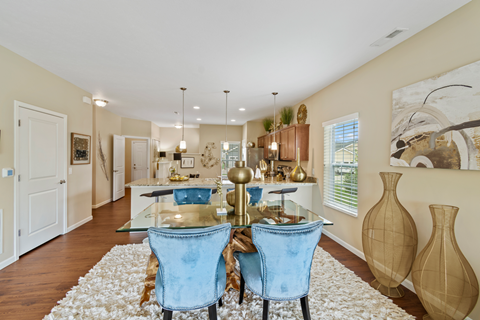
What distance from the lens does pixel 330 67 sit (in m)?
3.04

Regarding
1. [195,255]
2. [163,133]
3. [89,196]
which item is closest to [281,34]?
[195,255]

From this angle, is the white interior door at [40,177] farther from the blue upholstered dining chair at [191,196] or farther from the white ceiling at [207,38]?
the blue upholstered dining chair at [191,196]

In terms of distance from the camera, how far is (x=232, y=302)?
2.02 metres

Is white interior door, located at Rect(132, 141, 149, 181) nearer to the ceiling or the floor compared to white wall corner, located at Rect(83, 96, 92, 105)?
nearer to the floor

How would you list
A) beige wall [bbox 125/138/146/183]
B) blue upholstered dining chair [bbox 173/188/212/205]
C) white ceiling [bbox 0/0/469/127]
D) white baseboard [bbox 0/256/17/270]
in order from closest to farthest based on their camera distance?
white ceiling [bbox 0/0/469/127] < white baseboard [bbox 0/256/17/270] < blue upholstered dining chair [bbox 173/188/212/205] < beige wall [bbox 125/138/146/183]

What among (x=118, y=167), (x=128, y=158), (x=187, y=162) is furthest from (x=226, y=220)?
(x=128, y=158)

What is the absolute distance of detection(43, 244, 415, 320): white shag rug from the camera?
Result: 185 centimetres

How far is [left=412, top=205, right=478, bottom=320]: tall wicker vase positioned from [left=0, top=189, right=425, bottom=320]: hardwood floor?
1.04 ft

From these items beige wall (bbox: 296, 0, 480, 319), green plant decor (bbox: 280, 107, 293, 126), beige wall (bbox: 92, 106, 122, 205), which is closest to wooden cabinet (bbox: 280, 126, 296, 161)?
green plant decor (bbox: 280, 107, 293, 126)

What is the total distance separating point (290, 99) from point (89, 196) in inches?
189

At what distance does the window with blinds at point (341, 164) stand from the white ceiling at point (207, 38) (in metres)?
0.79

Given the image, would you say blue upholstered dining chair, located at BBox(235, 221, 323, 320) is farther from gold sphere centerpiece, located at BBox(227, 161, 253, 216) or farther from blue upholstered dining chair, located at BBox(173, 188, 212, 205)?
blue upholstered dining chair, located at BBox(173, 188, 212, 205)

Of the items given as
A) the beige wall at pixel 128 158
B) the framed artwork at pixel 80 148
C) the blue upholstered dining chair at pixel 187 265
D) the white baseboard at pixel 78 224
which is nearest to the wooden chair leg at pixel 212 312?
the blue upholstered dining chair at pixel 187 265

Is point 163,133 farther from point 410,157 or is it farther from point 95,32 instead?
point 410,157
